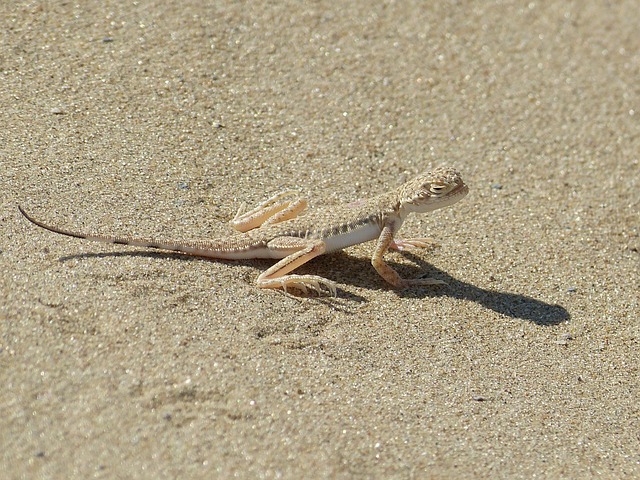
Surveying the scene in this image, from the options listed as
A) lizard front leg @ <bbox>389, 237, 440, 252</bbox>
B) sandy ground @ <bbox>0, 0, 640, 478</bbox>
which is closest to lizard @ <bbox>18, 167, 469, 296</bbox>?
sandy ground @ <bbox>0, 0, 640, 478</bbox>

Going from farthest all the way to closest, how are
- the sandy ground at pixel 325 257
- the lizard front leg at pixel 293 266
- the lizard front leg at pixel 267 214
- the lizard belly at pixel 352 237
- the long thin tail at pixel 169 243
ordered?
the lizard front leg at pixel 267 214
the lizard belly at pixel 352 237
the lizard front leg at pixel 293 266
the long thin tail at pixel 169 243
the sandy ground at pixel 325 257

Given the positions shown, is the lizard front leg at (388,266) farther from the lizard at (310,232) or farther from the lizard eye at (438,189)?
the lizard eye at (438,189)

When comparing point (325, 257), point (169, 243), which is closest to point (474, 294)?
point (325, 257)

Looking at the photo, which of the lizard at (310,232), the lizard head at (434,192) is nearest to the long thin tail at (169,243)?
the lizard at (310,232)

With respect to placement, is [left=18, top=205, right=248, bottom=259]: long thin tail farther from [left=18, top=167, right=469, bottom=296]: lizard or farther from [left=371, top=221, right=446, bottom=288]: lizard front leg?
[left=371, top=221, right=446, bottom=288]: lizard front leg

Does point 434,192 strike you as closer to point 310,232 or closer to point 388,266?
point 388,266
